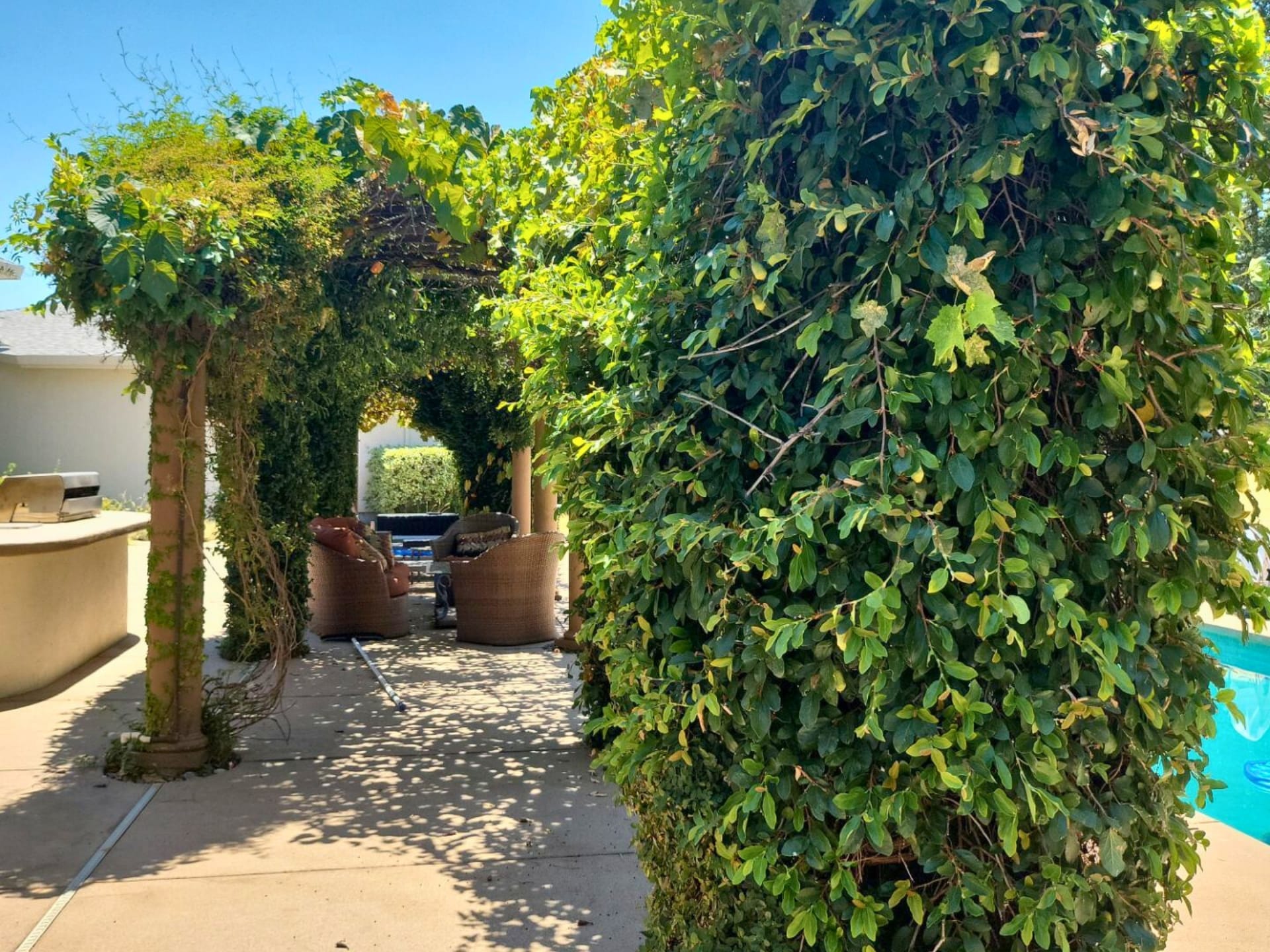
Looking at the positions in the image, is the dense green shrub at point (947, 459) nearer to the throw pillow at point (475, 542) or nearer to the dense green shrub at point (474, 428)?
the throw pillow at point (475, 542)

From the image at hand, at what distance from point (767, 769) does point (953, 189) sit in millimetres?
1284

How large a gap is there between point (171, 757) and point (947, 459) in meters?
4.83

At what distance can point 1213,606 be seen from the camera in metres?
2.15

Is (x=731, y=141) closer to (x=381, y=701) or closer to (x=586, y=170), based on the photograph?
(x=586, y=170)

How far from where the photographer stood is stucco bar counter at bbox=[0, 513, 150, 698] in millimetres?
6898

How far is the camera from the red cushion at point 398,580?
975cm

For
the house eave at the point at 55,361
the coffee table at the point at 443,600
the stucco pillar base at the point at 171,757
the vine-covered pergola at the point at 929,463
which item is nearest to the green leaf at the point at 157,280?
the stucco pillar base at the point at 171,757

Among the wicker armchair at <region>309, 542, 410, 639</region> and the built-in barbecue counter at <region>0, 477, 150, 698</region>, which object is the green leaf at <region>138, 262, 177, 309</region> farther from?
the wicker armchair at <region>309, 542, 410, 639</region>

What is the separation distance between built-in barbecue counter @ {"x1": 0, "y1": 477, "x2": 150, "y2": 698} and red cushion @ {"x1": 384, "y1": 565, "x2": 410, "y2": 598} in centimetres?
222

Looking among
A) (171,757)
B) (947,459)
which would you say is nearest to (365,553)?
(171,757)

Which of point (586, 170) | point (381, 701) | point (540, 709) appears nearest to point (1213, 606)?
point (586, 170)

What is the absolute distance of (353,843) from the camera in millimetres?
4547

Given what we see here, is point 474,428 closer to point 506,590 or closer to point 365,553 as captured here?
point 365,553

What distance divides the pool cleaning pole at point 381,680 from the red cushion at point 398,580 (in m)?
0.83
